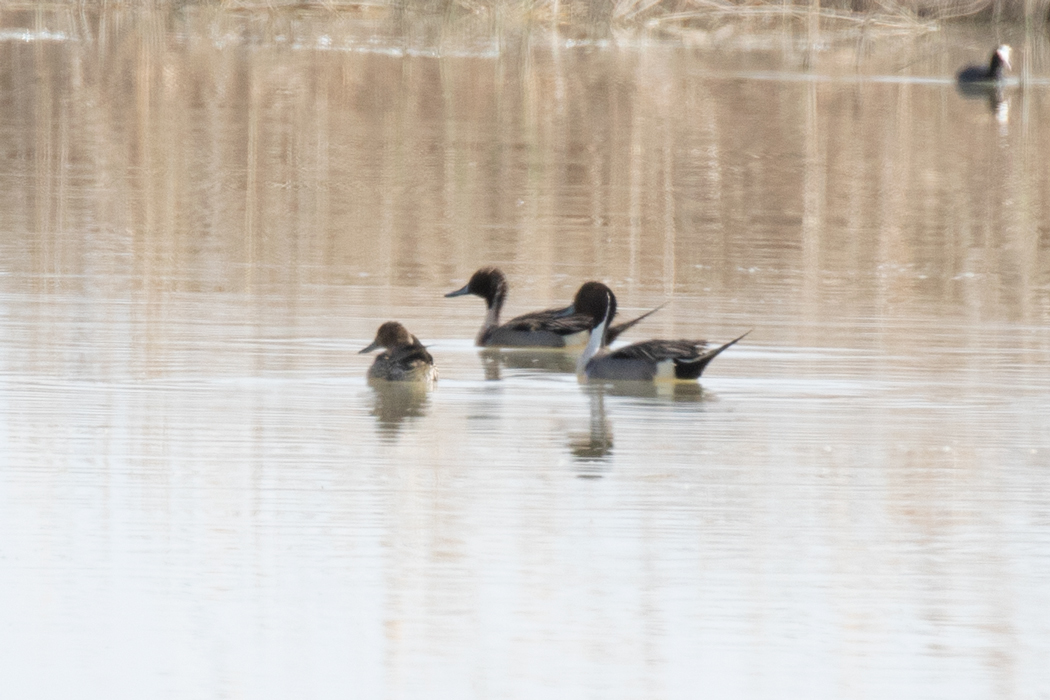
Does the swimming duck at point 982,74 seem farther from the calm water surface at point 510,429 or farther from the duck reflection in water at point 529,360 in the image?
the duck reflection in water at point 529,360

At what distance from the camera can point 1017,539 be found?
5.91 m

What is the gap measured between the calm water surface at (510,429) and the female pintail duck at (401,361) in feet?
0.38

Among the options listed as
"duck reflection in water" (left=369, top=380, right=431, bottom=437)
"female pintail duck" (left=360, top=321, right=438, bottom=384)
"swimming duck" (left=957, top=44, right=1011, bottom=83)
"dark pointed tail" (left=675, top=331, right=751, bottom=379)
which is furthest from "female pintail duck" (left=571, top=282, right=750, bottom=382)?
"swimming duck" (left=957, top=44, right=1011, bottom=83)

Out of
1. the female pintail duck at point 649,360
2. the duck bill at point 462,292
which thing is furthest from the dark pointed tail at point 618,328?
the duck bill at point 462,292

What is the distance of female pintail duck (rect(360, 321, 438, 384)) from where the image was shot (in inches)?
328

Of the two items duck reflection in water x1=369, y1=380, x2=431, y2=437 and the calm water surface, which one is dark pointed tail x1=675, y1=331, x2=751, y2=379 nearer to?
the calm water surface

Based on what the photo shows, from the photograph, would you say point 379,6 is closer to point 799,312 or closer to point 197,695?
point 799,312

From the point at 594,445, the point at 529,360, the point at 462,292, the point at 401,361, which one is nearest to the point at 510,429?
the point at 594,445

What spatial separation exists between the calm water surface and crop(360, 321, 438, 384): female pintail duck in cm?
12

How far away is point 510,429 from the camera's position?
7.46 metres

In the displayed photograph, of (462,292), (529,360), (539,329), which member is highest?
(462,292)

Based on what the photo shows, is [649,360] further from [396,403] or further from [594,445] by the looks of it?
[594,445]

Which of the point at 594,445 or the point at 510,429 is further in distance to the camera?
the point at 510,429

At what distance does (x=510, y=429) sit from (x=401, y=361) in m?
1.04
